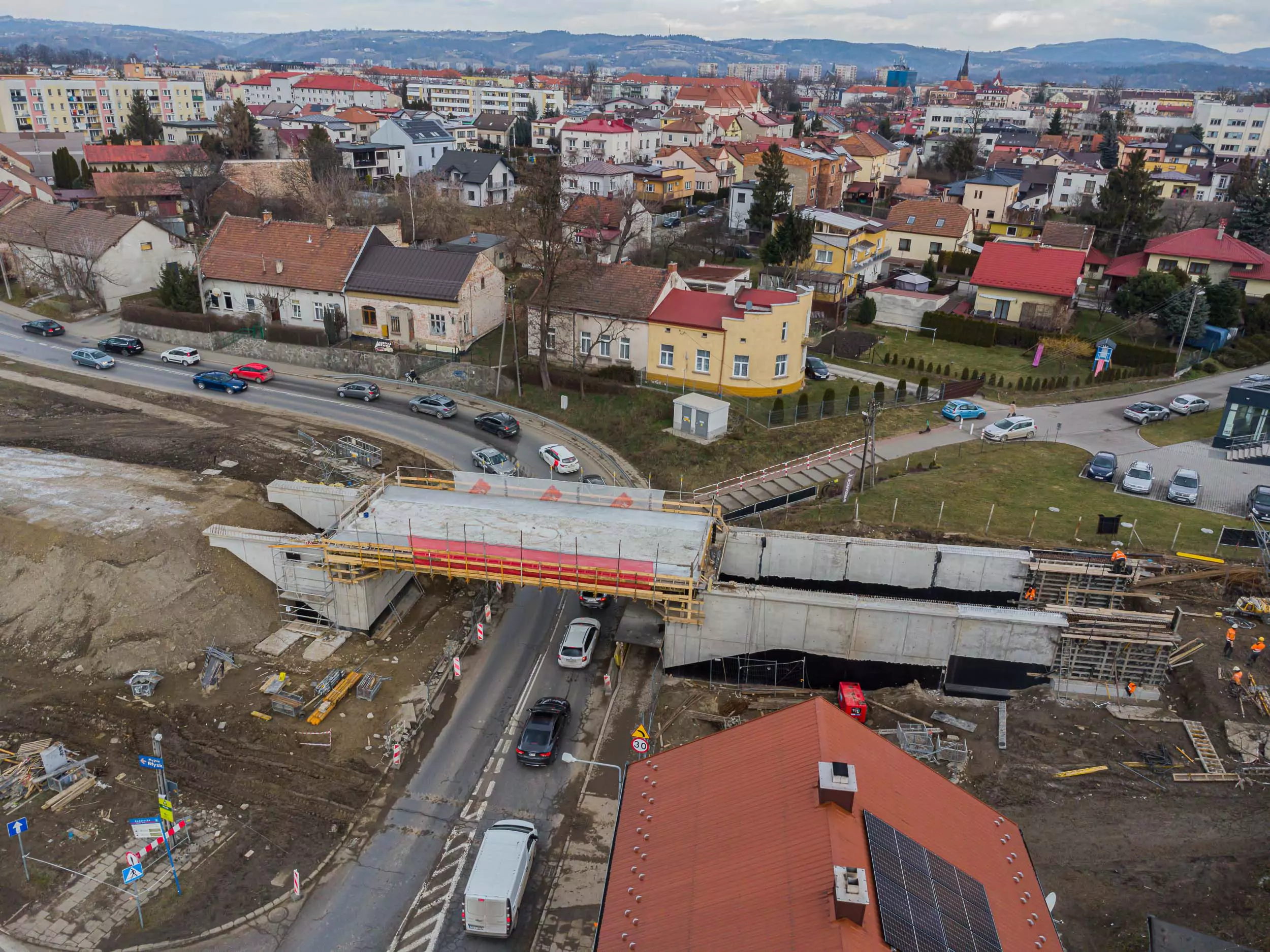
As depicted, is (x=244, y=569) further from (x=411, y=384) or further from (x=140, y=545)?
(x=411, y=384)

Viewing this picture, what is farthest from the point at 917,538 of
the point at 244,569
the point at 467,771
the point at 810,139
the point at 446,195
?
the point at 810,139

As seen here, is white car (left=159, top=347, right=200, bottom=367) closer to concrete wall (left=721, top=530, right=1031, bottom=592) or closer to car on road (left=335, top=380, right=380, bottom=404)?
car on road (left=335, top=380, right=380, bottom=404)

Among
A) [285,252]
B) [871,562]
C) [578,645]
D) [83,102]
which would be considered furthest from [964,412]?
[83,102]

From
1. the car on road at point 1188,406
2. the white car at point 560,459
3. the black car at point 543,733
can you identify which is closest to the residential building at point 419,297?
the white car at point 560,459

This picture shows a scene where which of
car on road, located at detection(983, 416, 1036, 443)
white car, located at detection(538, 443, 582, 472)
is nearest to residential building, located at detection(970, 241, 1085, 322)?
car on road, located at detection(983, 416, 1036, 443)

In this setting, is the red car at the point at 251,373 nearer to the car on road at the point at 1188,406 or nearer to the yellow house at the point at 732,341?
the yellow house at the point at 732,341

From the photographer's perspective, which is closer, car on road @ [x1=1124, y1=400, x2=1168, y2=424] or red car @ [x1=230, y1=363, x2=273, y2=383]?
car on road @ [x1=1124, y1=400, x2=1168, y2=424]

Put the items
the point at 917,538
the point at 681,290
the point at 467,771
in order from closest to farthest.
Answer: the point at 467,771 < the point at 917,538 < the point at 681,290
